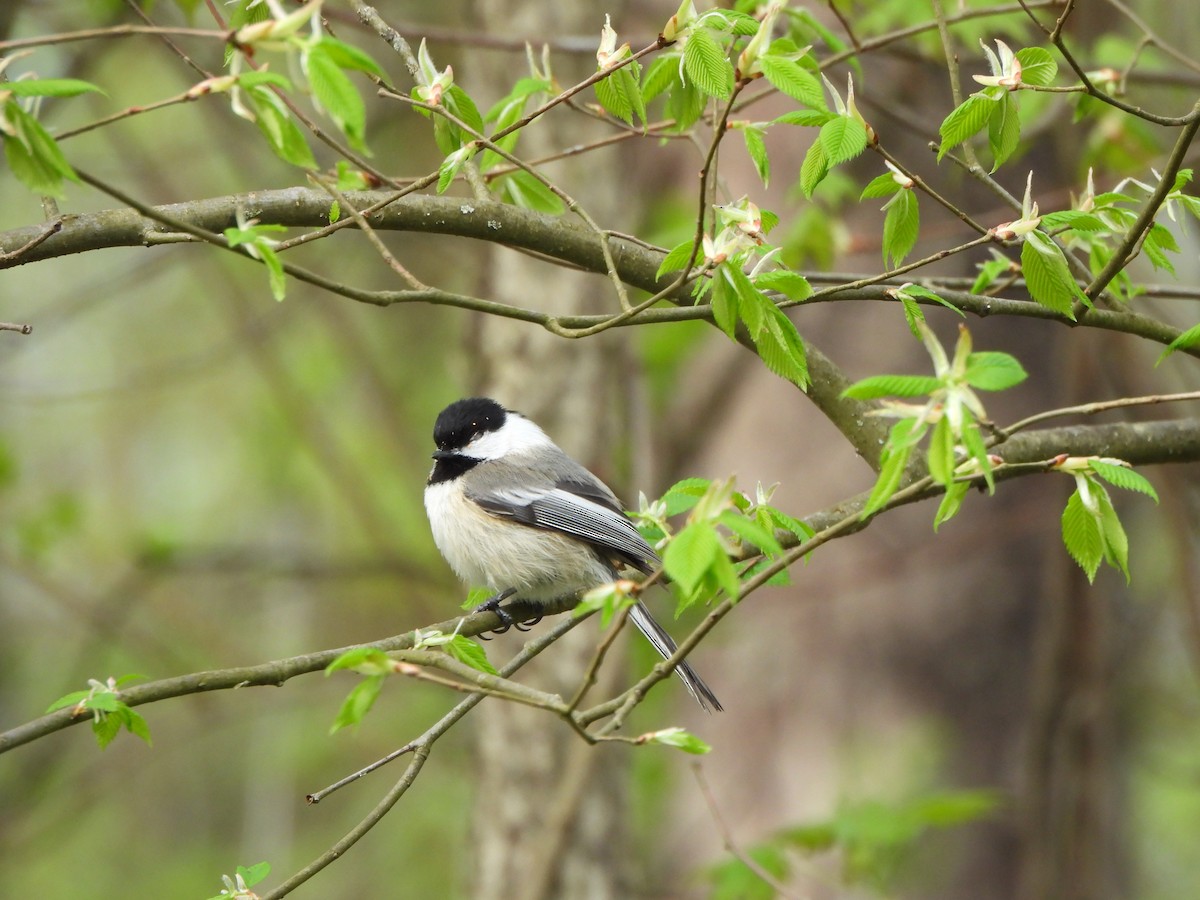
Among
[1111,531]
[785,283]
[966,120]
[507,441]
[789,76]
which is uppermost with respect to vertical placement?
[507,441]

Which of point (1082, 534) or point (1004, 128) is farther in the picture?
point (1004, 128)

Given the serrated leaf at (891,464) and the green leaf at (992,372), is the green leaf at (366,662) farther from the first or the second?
the green leaf at (992,372)

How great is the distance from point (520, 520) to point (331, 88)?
94.8 inches

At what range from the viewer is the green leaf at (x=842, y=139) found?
2.14 meters

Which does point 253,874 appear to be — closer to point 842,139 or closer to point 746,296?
point 746,296

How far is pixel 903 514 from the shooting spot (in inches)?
236

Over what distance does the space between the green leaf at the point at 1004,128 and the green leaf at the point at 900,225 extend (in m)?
0.19

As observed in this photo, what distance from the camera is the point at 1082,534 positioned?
2033 millimetres

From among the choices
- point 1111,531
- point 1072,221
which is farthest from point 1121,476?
point 1072,221

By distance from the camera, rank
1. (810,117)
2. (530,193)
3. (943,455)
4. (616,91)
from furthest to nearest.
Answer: (530,193), (616,91), (810,117), (943,455)

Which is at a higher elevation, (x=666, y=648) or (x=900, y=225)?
A: (x=900, y=225)

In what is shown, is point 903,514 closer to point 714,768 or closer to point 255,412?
point 714,768

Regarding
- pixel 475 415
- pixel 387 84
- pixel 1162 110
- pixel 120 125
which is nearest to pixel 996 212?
pixel 1162 110

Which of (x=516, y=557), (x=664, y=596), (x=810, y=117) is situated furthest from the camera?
(x=664, y=596)
